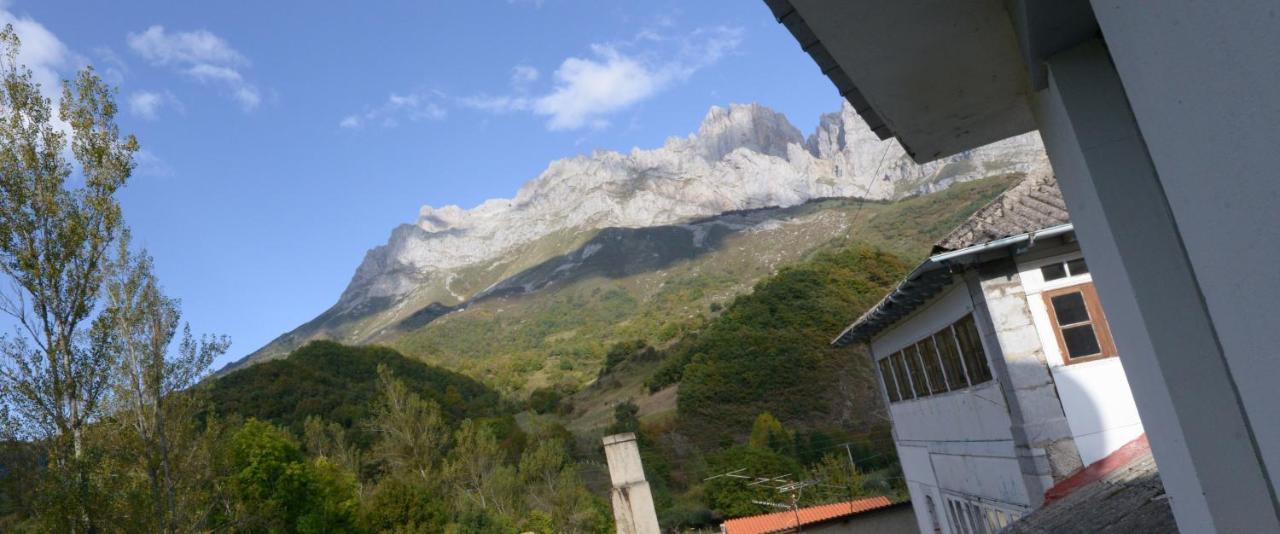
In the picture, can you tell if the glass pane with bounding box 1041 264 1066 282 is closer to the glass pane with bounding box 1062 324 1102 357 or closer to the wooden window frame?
the glass pane with bounding box 1062 324 1102 357

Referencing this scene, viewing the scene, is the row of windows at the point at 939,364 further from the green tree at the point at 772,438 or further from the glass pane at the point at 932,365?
the green tree at the point at 772,438

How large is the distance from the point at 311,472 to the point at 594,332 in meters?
65.3

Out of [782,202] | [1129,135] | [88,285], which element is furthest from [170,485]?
[782,202]

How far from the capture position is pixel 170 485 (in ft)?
45.8

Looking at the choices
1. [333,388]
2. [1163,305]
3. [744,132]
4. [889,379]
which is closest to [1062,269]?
[889,379]

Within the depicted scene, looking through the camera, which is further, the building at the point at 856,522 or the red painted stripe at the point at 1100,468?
the building at the point at 856,522

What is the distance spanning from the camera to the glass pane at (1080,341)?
31.4ft

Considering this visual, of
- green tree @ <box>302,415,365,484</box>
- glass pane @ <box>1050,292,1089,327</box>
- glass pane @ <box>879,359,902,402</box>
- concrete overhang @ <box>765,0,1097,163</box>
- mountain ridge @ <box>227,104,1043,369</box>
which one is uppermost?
mountain ridge @ <box>227,104,1043,369</box>

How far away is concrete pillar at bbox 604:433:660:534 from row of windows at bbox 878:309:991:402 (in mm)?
4909

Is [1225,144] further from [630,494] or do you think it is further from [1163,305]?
[630,494]

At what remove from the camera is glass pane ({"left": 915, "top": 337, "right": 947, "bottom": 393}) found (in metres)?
12.8

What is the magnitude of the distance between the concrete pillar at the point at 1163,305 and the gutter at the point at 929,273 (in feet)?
13.0

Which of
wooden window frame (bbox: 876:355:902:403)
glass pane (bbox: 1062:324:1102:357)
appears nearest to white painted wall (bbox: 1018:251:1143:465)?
glass pane (bbox: 1062:324:1102:357)

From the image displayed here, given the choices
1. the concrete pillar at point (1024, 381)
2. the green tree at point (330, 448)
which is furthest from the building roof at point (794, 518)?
the green tree at point (330, 448)
